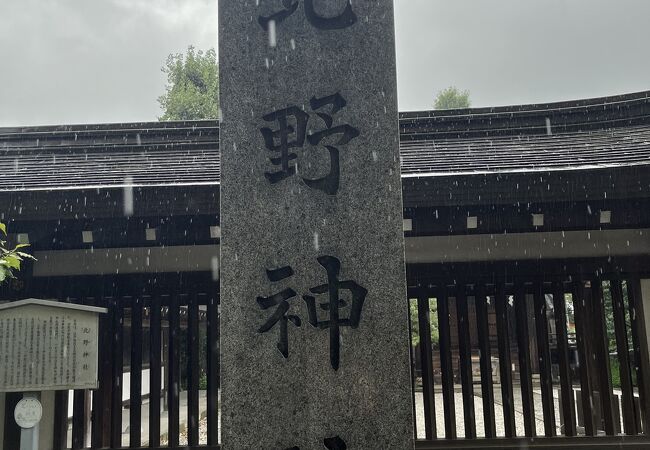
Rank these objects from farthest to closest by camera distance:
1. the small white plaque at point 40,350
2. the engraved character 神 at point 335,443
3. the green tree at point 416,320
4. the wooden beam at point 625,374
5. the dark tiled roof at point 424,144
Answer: the green tree at point 416,320 → the dark tiled roof at point 424,144 → the wooden beam at point 625,374 → the small white plaque at point 40,350 → the engraved character 神 at point 335,443

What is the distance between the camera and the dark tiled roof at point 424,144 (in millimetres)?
6965

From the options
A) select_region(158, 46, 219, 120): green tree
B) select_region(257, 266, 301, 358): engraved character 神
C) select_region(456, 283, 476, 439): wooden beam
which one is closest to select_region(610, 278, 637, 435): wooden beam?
select_region(456, 283, 476, 439): wooden beam

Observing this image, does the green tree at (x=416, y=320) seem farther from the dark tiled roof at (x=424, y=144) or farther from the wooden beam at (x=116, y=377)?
the wooden beam at (x=116, y=377)

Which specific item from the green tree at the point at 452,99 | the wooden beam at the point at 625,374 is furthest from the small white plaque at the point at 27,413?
the green tree at the point at 452,99

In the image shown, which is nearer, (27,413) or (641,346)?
(27,413)

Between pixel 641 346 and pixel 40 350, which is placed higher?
pixel 40 350

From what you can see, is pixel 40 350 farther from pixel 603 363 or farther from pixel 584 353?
pixel 603 363

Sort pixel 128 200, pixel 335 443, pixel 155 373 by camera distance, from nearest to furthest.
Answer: pixel 335 443 < pixel 128 200 < pixel 155 373

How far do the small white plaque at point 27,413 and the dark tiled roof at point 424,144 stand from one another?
8.60 feet

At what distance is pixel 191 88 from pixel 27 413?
25.1m

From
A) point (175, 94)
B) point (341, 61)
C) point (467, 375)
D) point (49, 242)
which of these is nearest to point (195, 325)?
point (49, 242)

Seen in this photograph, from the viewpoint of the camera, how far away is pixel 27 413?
474 cm

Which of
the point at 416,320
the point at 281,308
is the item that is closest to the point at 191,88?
the point at 416,320

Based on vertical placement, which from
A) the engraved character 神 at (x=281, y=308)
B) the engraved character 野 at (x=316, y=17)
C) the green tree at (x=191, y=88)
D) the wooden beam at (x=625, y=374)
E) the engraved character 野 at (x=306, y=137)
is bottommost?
the wooden beam at (x=625, y=374)
